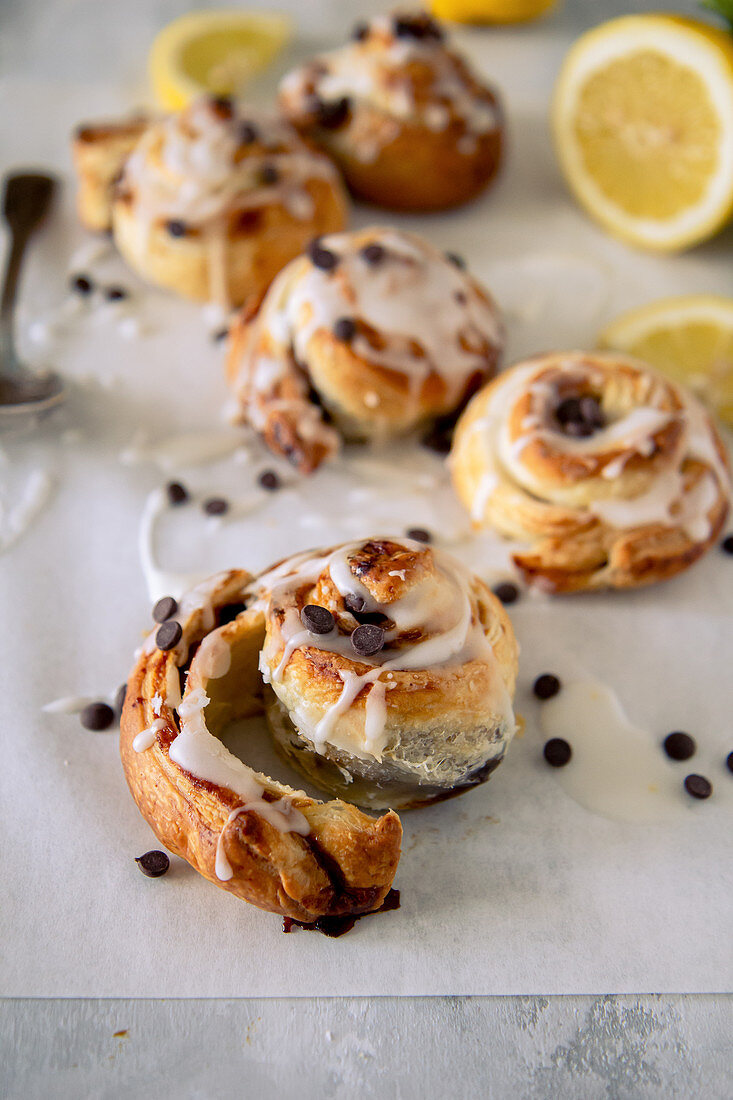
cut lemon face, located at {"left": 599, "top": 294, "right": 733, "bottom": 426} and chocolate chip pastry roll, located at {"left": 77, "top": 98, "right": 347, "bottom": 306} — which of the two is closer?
cut lemon face, located at {"left": 599, "top": 294, "right": 733, "bottom": 426}

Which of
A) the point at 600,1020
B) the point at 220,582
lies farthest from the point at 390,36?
the point at 600,1020

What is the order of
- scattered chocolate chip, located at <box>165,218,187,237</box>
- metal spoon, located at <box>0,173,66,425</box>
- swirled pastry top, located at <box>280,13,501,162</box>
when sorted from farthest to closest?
swirled pastry top, located at <box>280,13,501,162</box>
scattered chocolate chip, located at <box>165,218,187,237</box>
metal spoon, located at <box>0,173,66,425</box>

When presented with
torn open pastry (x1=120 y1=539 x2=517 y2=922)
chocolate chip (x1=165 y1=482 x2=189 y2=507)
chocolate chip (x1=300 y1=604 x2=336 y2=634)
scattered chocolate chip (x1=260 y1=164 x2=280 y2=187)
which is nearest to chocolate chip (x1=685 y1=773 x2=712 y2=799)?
torn open pastry (x1=120 y1=539 x2=517 y2=922)

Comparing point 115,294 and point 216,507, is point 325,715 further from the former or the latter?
point 115,294

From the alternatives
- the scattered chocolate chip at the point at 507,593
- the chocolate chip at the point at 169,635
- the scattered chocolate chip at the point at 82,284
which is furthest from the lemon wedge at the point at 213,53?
the chocolate chip at the point at 169,635

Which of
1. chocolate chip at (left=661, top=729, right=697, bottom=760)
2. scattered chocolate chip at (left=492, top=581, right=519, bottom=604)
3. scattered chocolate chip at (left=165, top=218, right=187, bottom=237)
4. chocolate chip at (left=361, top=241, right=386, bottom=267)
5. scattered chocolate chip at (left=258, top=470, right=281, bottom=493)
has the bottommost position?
chocolate chip at (left=661, top=729, right=697, bottom=760)

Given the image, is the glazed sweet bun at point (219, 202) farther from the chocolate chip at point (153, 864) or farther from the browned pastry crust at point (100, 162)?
the chocolate chip at point (153, 864)

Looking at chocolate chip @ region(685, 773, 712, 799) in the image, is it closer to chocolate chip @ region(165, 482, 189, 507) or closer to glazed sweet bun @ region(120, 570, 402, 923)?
glazed sweet bun @ region(120, 570, 402, 923)
